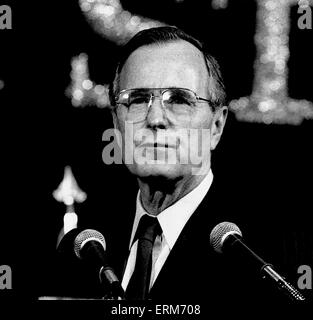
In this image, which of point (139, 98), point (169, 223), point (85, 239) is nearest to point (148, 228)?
point (169, 223)

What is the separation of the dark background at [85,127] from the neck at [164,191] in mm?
156

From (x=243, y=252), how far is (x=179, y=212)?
1.73 ft

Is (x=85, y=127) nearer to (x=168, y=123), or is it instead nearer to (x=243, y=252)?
(x=168, y=123)

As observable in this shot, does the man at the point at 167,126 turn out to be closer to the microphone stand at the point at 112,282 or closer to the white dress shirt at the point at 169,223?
the white dress shirt at the point at 169,223

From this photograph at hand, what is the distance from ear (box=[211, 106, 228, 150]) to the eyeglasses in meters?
0.09

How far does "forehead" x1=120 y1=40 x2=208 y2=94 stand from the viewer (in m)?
1.78

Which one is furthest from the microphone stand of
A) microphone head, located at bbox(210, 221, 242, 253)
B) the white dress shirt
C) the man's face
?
the man's face

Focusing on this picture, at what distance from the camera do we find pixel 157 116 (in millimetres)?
1734

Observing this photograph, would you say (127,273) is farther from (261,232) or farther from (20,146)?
(20,146)

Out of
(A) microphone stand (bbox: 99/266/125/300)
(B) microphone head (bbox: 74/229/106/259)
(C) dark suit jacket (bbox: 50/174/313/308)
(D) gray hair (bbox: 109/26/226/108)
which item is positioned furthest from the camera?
(D) gray hair (bbox: 109/26/226/108)

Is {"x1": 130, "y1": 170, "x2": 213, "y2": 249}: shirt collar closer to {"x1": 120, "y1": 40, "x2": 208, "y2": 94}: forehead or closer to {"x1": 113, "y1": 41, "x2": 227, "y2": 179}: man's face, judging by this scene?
{"x1": 113, "y1": 41, "x2": 227, "y2": 179}: man's face

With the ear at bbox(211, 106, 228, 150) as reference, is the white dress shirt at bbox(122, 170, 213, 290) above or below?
below

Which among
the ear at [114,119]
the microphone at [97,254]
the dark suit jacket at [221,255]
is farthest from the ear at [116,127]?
the microphone at [97,254]
